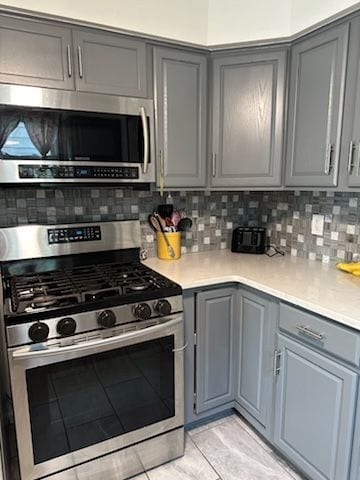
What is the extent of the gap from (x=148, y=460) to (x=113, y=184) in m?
1.38

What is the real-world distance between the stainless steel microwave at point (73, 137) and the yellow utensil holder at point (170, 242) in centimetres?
44

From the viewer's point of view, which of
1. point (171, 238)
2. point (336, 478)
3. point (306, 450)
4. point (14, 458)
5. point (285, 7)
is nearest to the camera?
point (336, 478)

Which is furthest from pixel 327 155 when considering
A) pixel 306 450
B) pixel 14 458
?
pixel 14 458

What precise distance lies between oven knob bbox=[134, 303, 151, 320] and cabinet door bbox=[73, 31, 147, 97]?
3.38 ft

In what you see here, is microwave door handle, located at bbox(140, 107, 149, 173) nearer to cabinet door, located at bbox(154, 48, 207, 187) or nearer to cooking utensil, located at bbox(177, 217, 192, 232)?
cabinet door, located at bbox(154, 48, 207, 187)

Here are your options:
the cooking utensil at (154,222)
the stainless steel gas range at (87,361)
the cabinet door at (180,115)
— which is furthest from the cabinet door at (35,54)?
the cooking utensil at (154,222)

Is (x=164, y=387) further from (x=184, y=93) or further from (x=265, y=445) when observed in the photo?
(x=184, y=93)

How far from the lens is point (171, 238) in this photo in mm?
2084

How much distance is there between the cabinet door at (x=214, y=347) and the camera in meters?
1.76

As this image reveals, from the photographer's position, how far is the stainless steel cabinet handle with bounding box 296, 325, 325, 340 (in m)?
1.34

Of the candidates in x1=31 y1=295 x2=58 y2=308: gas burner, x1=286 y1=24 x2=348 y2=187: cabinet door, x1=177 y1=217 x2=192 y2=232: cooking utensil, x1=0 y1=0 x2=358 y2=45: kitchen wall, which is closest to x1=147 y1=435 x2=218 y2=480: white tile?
x1=31 y1=295 x2=58 y2=308: gas burner

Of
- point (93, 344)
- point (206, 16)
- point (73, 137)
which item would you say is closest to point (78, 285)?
point (93, 344)

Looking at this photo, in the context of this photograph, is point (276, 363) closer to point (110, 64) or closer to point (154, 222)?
point (154, 222)

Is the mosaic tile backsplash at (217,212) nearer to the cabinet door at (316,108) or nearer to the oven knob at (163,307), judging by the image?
the cabinet door at (316,108)
